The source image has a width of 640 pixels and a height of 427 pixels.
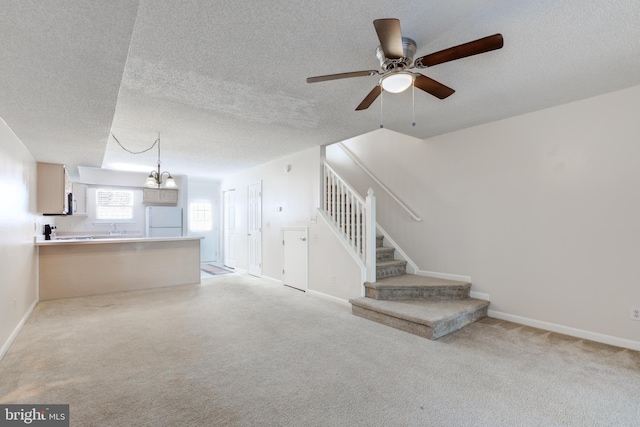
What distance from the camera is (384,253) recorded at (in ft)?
16.5

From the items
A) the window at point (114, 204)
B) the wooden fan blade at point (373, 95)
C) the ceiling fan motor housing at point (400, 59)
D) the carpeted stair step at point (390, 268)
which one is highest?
the ceiling fan motor housing at point (400, 59)

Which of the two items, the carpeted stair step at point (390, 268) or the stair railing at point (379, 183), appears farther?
the stair railing at point (379, 183)

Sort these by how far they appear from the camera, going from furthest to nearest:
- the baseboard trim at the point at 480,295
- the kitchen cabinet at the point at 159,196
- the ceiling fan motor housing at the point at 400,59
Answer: the kitchen cabinet at the point at 159,196 < the baseboard trim at the point at 480,295 < the ceiling fan motor housing at the point at 400,59

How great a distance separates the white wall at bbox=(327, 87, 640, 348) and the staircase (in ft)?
1.18

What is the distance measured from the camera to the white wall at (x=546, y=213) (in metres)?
3.04

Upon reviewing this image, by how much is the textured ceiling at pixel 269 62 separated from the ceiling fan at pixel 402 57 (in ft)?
0.66

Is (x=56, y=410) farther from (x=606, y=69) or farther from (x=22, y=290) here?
(x=606, y=69)

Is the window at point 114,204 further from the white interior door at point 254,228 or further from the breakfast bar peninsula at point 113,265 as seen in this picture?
the white interior door at point 254,228

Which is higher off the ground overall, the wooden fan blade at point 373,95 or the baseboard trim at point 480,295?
the wooden fan blade at point 373,95

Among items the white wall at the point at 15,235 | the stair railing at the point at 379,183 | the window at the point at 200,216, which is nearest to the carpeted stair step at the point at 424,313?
the stair railing at the point at 379,183

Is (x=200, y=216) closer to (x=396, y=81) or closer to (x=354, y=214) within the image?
(x=354, y=214)

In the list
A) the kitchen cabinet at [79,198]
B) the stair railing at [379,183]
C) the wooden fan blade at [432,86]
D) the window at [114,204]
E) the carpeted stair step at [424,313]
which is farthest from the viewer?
the window at [114,204]

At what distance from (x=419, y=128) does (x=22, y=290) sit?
5553 mm

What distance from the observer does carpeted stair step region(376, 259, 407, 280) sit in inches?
179
